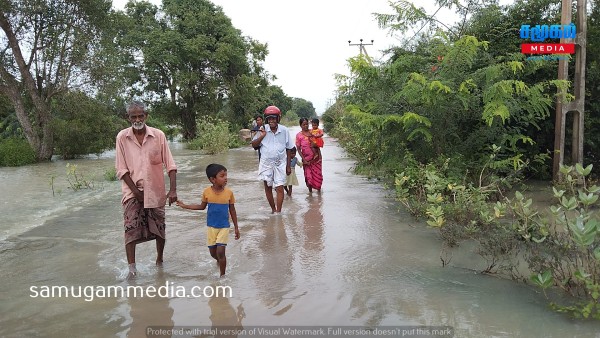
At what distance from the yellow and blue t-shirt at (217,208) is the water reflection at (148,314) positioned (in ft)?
2.78

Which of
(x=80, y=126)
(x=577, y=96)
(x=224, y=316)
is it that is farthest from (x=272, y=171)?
(x=80, y=126)

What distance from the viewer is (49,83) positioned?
814 inches

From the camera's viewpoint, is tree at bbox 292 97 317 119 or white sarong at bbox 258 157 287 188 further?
tree at bbox 292 97 317 119

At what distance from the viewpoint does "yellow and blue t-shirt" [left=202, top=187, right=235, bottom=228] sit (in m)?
4.67

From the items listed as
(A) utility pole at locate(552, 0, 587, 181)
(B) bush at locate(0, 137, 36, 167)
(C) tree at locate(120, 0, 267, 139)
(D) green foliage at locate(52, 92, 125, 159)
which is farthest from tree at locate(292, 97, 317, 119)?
(A) utility pole at locate(552, 0, 587, 181)

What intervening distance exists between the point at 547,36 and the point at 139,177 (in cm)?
774

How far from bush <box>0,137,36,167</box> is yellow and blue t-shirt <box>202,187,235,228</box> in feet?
59.7

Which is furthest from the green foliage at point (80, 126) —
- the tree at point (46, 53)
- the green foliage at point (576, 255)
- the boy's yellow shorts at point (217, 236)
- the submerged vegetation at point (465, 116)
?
the green foliage at point (576, 255)

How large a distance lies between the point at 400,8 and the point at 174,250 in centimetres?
545

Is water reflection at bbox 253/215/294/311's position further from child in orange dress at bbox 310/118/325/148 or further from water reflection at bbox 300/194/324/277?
child in orange dress at bbox 310/118/325/148

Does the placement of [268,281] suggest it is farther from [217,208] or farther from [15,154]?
[15,154]

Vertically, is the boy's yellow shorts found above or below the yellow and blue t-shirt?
below

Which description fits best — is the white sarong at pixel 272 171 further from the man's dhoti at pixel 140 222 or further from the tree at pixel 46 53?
the tree at pixel 46 53

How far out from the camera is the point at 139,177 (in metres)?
4.82
